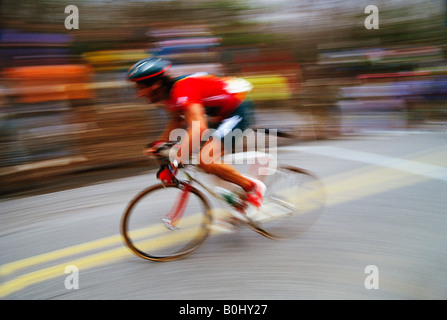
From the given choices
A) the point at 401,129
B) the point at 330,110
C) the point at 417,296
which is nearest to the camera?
the point at 417,296

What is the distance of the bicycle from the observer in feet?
8.81

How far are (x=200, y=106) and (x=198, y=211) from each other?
2.71 feet

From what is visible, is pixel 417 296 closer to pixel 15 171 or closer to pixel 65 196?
pixel 65 196

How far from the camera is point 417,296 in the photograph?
2.36 m

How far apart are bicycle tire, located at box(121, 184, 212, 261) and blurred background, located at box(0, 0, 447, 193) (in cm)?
152

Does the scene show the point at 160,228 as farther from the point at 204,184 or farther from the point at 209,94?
the point at 209,94

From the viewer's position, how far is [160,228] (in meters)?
2.91

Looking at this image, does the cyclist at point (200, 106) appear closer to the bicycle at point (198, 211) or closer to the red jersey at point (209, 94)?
the red jersey at point (209, 94)

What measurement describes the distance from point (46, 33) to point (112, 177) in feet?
5.47

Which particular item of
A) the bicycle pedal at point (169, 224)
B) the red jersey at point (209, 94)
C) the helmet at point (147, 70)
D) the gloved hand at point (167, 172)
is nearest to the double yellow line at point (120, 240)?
the bicycle pedal at point (169, 224)

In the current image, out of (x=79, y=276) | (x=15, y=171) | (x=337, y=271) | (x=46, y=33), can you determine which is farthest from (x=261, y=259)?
(x=46, y=33)

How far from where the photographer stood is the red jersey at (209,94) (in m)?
2.56
